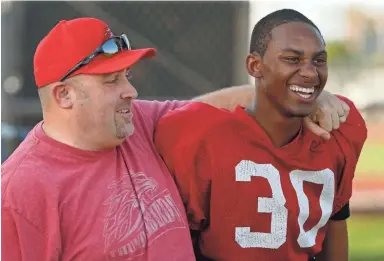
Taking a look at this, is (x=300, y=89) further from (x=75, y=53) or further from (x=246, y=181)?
(x=75, y=53)

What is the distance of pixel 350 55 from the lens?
988 centimetres

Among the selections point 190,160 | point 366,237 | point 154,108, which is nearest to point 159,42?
point 366,237

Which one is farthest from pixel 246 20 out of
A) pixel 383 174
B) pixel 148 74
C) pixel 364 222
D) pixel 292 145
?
pixel 383 174

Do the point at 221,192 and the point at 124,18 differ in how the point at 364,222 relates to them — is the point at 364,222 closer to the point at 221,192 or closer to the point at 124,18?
the point at 124,18

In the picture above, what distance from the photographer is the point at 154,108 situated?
3037mm

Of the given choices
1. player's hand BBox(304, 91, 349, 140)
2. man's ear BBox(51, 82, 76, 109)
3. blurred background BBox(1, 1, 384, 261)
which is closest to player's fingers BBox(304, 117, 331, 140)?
player's hand BBox(304, 91, 349, 140)

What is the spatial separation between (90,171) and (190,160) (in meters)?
0.41

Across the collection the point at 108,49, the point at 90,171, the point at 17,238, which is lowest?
the point at 17,238

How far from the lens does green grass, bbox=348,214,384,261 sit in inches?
291

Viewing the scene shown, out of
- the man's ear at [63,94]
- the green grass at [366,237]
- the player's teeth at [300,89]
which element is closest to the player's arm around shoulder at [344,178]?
the player's teeth at [300,89]

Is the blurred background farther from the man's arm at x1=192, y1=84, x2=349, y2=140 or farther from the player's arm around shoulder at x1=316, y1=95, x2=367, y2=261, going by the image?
the player's arm around shoulder at x1=316, y1=95, x2=367, y2=261

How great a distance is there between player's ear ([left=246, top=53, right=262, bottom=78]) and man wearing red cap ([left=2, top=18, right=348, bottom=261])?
0.41 m

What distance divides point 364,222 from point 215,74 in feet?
9.54

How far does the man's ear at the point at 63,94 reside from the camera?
103 inches
